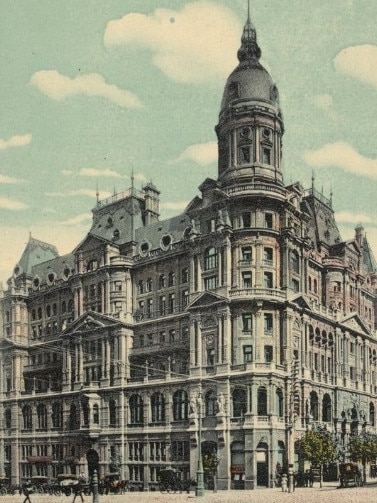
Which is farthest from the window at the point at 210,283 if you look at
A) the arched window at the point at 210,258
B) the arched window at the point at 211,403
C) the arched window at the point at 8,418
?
the arched window at the point at 8,418

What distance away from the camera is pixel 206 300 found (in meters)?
70.9

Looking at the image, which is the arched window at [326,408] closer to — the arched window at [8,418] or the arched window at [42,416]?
the arched window at [42,416]

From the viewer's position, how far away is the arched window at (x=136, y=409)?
76.1 m

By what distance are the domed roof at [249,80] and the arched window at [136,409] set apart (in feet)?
102

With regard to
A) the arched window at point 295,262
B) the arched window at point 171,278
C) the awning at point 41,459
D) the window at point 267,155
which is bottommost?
the awning at point 41,459

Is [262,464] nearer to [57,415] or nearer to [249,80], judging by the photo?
[57,415]

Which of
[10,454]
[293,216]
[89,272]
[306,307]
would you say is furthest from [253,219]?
[10,454]

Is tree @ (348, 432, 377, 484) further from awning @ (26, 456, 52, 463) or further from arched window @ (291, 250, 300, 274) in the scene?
awning @ (26, 456, 52, 463)

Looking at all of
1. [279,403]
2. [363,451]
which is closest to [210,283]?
[279,403]

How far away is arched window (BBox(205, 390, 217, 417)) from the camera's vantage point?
69125 mm

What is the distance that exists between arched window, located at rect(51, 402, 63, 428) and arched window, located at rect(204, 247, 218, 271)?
25.6 m

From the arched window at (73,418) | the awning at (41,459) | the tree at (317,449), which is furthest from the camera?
the awning at (41,459)

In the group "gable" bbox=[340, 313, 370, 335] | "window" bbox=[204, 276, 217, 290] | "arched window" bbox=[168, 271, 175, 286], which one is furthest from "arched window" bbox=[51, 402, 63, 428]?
"gable" bbox=[340, 313, 370, 335]

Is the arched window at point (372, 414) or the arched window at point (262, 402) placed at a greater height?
the arched window at point (262, 402)
